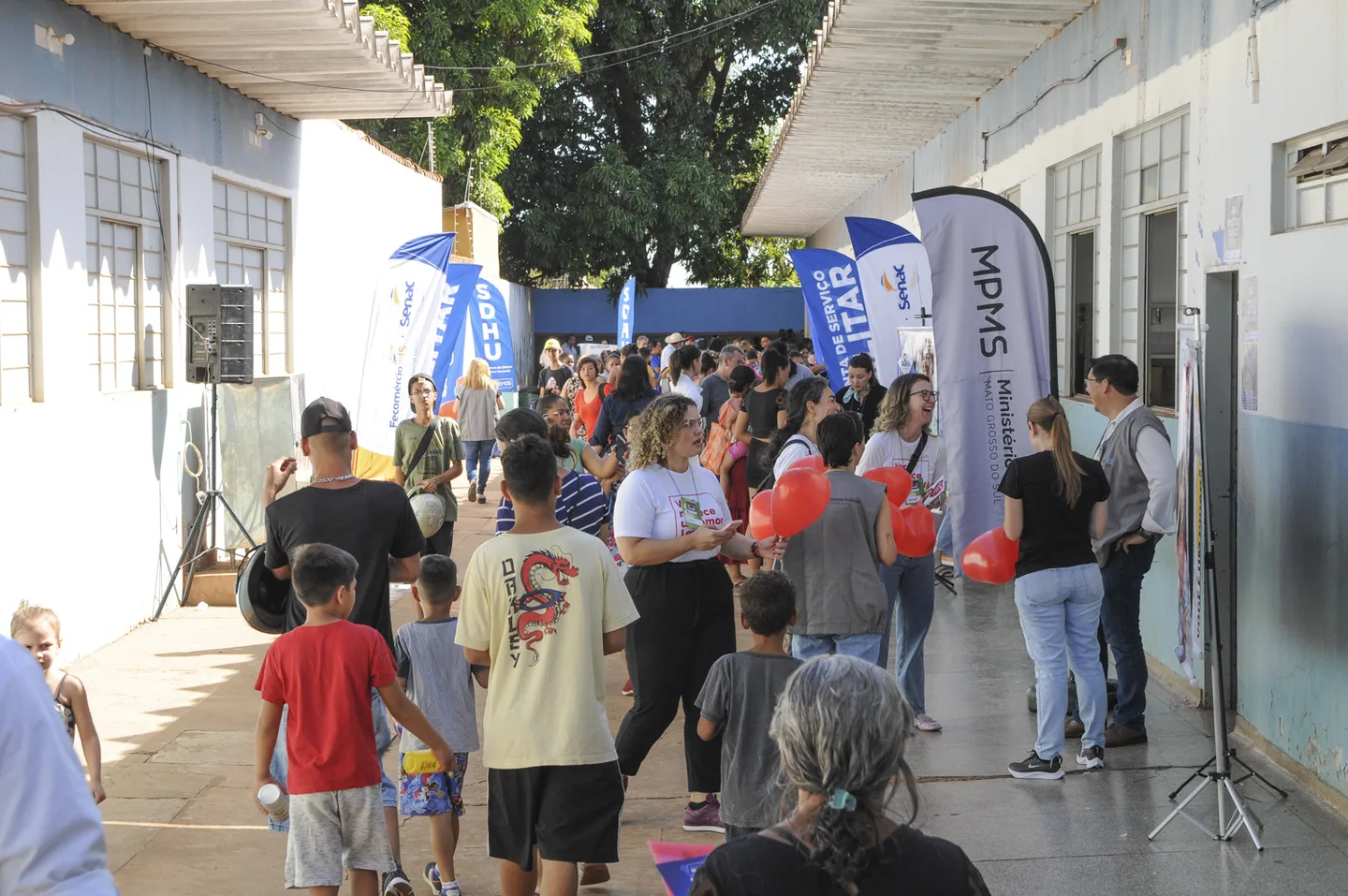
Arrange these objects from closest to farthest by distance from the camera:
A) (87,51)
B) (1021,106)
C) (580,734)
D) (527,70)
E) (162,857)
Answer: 1. (580,734)
2. (162,857)
3. (87,51)
4. (1021,106)
5. (527,70)

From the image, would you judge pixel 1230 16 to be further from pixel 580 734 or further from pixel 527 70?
pixel 527 70

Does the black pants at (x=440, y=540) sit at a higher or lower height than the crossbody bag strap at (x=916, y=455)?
lower

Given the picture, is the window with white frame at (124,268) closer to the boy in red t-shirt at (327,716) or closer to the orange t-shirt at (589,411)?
the orange t-shirt at (589,411)

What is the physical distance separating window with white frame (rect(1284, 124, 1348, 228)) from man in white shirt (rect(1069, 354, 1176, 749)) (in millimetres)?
1022

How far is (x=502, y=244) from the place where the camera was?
3506cm

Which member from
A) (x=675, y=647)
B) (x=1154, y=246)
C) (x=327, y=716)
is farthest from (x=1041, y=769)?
(x=1154, y=246)

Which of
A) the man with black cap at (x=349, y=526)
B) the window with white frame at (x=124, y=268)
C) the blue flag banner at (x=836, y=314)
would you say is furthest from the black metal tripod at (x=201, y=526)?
the man with black cap at (x=349, y=526)

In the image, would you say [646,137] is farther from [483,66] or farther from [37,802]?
[37,802]

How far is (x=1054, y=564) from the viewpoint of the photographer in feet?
20.6

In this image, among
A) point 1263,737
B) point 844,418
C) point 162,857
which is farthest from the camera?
point 1263,737

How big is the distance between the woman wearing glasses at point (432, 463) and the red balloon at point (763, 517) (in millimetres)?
3024

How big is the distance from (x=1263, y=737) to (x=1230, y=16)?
11.8ft

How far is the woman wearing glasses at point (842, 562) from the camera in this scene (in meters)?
6.07

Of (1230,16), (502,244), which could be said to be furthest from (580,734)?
(502,244)
